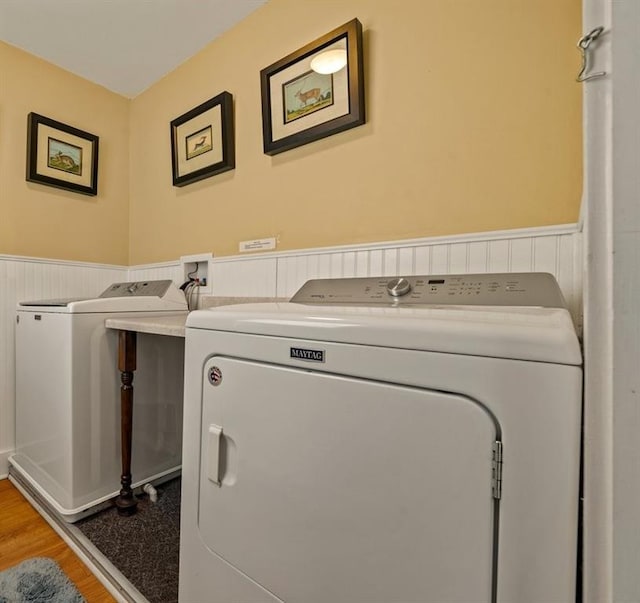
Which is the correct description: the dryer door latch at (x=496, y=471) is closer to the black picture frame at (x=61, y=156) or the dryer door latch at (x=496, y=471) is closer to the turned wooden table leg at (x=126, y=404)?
the turned wooden table leg at (x=126, y=404)

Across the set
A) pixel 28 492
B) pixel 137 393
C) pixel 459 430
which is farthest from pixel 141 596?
pixel 459 430

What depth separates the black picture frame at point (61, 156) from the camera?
1.87 metres

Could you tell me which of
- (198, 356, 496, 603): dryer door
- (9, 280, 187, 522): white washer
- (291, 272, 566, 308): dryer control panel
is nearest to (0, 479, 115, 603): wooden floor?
(9, 280, 187, 522): white washer

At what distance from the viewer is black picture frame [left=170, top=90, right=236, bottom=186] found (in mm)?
1753

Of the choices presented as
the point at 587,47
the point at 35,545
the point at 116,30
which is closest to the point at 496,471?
the point at 587,47

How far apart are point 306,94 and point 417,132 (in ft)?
1.84

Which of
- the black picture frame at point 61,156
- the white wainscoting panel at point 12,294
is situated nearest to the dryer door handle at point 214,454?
the white wainscoting panel at point 12,294

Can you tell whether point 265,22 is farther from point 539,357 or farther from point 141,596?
point 141,596

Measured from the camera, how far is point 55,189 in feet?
6.54

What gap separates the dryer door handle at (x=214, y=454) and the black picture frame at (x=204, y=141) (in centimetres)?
148

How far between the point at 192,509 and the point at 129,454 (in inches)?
31.6

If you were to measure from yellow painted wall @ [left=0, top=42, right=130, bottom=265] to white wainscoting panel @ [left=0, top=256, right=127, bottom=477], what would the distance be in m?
0.08

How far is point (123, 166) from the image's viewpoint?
234cm

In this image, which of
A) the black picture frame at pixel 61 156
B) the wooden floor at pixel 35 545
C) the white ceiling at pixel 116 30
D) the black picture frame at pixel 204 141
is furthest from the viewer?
the black picture frame at pixel 61 156
